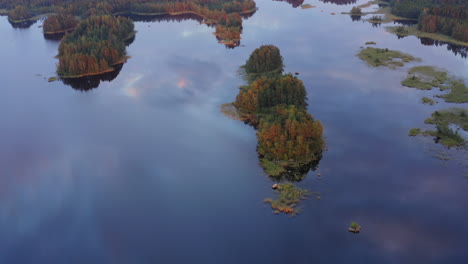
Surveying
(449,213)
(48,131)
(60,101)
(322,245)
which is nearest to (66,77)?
(60,101)

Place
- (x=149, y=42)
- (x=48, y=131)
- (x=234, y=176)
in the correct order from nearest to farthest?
(x=234, y=176) → (x=48, y=131) → (x=149, y=42)

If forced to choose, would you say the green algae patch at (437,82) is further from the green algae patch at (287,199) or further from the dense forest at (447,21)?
the green algae patch at (287,199)

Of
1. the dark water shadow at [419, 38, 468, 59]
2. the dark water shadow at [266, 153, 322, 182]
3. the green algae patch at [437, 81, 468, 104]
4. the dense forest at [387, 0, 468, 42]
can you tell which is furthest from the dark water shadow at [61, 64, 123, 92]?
the dense forest at [387, 0, 468, 42]

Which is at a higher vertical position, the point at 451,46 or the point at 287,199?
the point at 451,46

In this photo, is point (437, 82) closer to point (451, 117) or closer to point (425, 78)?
point (425, 78)

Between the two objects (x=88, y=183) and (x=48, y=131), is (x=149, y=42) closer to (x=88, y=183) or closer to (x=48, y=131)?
(x=48, y=131)

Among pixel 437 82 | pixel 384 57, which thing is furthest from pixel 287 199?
pixel 384 57

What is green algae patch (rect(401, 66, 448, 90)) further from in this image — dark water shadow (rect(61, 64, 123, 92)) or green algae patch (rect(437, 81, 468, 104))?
dark water shadow (rect(61, 64, 123, 92))
